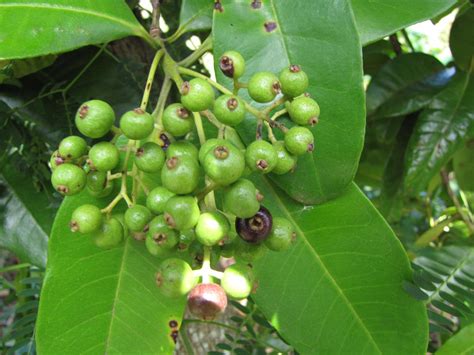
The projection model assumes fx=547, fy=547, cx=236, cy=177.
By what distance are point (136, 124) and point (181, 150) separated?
86 mm

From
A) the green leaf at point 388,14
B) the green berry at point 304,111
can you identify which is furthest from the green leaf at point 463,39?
the green berry at point 304,111

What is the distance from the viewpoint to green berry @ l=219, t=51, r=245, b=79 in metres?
0.96

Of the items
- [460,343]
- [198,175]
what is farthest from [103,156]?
[460,343]

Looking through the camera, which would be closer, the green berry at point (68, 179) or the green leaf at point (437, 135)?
the green berry at point (68, 179)

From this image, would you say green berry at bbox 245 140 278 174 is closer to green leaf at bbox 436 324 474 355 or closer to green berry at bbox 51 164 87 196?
green berry at bbox 51 164 87 196

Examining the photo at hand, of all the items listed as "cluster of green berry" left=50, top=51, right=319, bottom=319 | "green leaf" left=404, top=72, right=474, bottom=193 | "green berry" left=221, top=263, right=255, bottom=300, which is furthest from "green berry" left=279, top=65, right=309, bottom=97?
"green leaf" left=404, top=72, right=474, bottom=193

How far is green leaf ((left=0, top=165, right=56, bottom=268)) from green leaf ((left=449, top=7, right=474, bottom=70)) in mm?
1351

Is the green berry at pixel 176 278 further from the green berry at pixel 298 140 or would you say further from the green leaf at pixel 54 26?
the green leaf at pixel 54 26

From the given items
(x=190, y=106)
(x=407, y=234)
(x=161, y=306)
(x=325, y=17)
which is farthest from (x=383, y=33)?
(x=407, y=234)

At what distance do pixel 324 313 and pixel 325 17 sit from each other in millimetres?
631

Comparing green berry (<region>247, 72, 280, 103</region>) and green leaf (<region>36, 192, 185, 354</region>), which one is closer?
green berry (<region>247, 72, 280, 103</region>)

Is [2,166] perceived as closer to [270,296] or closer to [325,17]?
[270,296]

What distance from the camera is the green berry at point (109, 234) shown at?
3.22 ft

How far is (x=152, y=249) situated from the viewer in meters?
0.94
